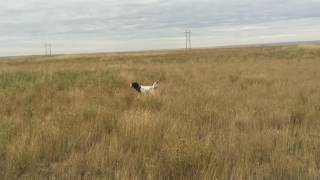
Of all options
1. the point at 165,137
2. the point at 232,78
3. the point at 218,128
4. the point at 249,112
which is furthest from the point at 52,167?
the point at 232,78

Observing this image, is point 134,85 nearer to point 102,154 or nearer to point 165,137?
point 165,137

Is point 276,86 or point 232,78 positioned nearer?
point 276,86

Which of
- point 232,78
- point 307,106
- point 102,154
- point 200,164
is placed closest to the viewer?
point 200,164

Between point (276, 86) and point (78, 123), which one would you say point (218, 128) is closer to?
point (78, 123)

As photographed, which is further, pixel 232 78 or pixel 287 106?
pixel 232 78

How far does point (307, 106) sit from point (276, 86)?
15.1 ft

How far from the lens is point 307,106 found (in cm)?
816

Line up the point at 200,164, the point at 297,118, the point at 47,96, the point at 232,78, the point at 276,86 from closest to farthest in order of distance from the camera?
1. the point at 200,164
2. the point at 297,118
3. the point at 47,96
4. the point at 276,86
5. the point at 232,78

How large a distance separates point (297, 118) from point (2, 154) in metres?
5.34

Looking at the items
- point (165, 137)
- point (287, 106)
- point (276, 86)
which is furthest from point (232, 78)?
point (165, 137)

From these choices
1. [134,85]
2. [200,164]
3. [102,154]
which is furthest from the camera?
[134,85]

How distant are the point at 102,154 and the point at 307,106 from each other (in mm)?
5468

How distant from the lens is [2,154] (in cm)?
457

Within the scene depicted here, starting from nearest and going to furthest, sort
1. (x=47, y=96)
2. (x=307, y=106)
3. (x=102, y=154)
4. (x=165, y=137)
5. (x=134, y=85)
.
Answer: (x=102, y=154)
(x=165, y=137)
(x=307, y=106)
(x=47, y=96)
(x=134, y=85)
